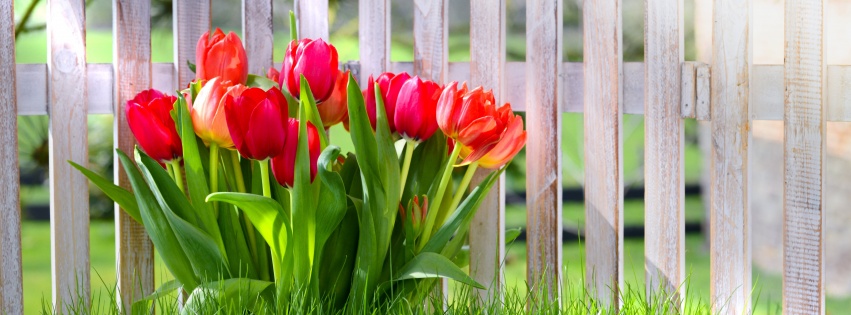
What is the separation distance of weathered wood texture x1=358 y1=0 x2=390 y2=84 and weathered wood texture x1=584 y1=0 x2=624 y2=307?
1.16ft

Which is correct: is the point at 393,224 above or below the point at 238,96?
below

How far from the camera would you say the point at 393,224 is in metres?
1.12

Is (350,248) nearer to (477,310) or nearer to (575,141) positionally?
(477,310)

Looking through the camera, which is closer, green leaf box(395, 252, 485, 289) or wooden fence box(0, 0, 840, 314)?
green leaf box(395, 252, 485, 289)

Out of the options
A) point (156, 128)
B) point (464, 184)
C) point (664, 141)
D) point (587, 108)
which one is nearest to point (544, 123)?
point (587, 108)

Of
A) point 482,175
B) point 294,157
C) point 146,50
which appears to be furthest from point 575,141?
point 294,157

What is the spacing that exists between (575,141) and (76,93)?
2.33m

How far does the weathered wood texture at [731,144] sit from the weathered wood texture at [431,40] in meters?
0.48

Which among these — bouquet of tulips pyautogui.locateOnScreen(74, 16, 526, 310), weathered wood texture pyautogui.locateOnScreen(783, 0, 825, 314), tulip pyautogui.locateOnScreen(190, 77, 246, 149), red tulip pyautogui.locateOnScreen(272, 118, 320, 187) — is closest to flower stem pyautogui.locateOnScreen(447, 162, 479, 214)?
bouquet of tulips pyautogui.locateOnScreen(74, 16, 526, 310)

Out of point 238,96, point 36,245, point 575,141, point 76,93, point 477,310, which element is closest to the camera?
point 238,96

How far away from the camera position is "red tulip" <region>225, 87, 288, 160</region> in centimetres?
97

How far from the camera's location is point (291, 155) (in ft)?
3.35

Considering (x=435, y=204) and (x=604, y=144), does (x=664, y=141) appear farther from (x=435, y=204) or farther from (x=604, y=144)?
(x=435, y=204)

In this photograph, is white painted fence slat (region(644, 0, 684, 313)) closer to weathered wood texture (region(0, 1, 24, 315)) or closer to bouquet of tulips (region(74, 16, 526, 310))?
bouquet of tulips (region(74, 16, 526, 310))
